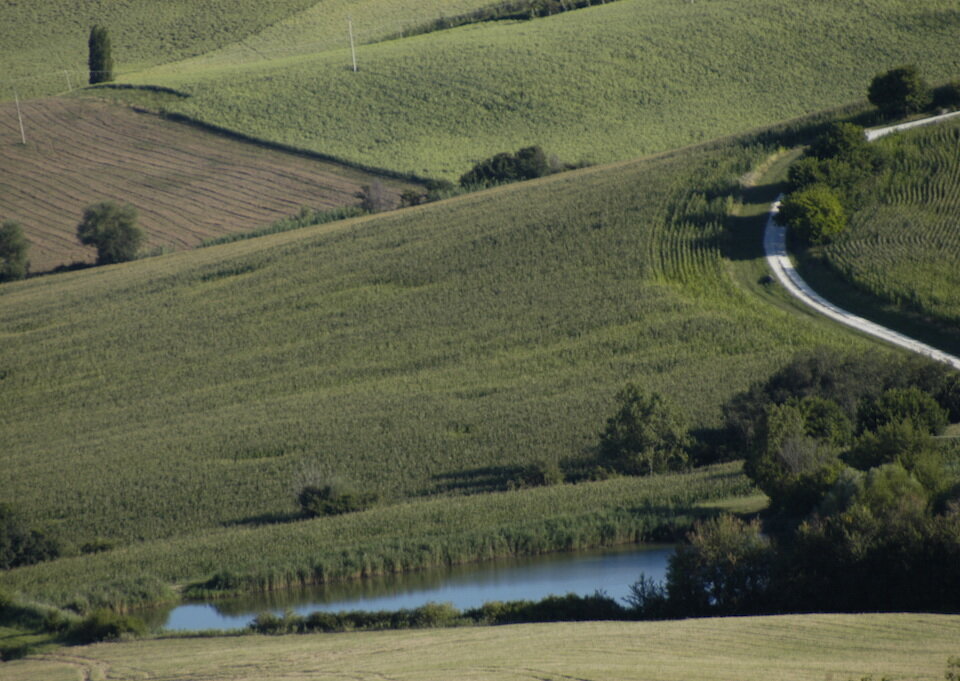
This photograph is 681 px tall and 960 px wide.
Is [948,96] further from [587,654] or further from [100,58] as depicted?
[100,58]

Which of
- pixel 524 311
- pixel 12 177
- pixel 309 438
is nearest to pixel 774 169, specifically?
pixel 524 311

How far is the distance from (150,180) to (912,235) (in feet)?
199

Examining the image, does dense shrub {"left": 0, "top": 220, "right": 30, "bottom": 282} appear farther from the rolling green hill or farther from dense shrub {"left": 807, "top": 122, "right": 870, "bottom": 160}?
dense shrub {"left": 807, "top": 122, "right": 870, "bottom": 160}

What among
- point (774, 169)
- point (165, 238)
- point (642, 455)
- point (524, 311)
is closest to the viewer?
point (642, 455)

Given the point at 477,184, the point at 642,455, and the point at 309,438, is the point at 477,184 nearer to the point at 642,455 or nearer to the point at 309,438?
the point at 309,438

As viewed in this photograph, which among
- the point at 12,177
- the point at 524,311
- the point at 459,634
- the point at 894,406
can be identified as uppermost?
the point at 12,177

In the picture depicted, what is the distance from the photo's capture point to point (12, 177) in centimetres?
9906

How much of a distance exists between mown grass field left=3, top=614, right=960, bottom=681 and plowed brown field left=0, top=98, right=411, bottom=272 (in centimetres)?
6374

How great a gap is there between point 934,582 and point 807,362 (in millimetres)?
19067

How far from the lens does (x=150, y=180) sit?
98438 mm

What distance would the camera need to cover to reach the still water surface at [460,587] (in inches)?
1207

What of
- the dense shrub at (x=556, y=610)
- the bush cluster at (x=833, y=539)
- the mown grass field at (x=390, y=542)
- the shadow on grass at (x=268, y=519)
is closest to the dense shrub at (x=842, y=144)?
the mown grass field at (x=390, y=542)

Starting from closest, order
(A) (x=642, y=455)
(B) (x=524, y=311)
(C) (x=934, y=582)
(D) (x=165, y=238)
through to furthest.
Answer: (C) (x=934, y=582), (A) (x=642, y=455), (B) (x=524, y=311), (D) (x=165, y=238)

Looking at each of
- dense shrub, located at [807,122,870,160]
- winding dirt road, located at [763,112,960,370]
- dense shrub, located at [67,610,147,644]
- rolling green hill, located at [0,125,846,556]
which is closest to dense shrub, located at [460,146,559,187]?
rolling green hill, located at [0,125,846,556]
